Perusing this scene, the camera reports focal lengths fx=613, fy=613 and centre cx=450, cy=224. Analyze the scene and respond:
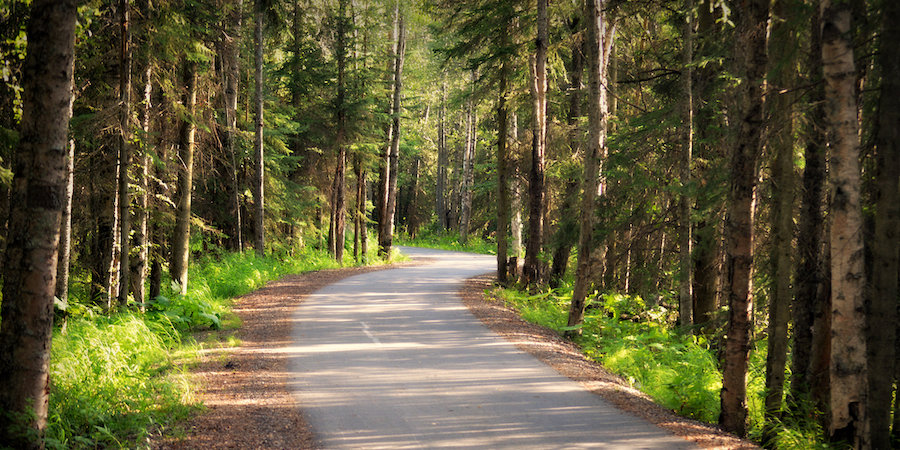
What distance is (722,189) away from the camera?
812 centimetres

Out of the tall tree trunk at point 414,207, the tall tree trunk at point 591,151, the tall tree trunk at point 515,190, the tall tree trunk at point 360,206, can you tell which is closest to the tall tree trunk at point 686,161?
the tall tree trunk at point 591,151

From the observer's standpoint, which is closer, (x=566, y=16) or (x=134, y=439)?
(x=134, y=439)

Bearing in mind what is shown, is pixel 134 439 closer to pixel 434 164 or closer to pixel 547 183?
pixel 547 183

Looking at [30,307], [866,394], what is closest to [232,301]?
[30,307]

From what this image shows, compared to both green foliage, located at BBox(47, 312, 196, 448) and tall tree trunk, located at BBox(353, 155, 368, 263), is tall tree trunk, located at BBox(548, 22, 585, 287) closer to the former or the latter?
green foliage, located at BBox(47, 312, 196, 448)

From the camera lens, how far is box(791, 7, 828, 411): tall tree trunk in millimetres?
7719

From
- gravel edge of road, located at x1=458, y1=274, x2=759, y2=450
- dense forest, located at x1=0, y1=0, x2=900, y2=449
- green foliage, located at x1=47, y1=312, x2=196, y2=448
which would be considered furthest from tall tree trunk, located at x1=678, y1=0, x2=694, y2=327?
green foliage, located at x1=47, y1=312, x2=196, y2=448

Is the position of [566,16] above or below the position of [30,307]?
above

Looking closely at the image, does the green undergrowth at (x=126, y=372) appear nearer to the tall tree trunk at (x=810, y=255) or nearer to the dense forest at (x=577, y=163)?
the dense forest at (x=577, y=163)

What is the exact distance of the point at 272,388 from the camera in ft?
26.3

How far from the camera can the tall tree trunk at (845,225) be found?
6.19 m

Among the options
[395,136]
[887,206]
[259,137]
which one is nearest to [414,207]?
[395,136]

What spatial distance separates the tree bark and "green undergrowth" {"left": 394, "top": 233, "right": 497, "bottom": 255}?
110ft

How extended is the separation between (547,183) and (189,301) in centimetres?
1342
